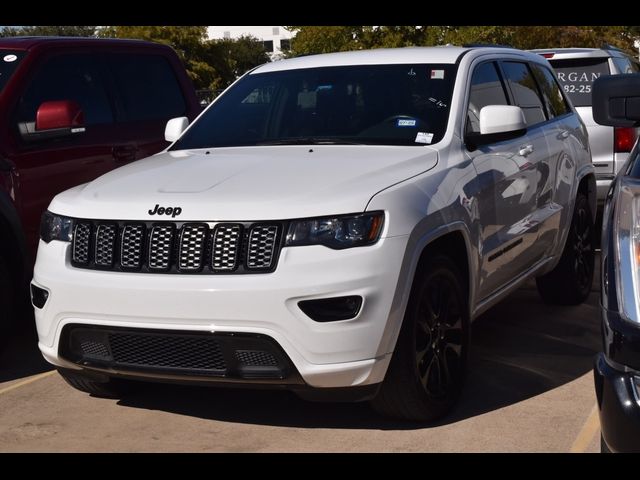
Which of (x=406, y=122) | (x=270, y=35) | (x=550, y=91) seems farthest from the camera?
(x=270, y=35)

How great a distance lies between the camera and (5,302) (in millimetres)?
6148

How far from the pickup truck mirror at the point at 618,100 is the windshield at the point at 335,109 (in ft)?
4.21

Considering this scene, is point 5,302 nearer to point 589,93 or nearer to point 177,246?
point 177,246

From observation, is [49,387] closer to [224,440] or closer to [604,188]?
[224,440]

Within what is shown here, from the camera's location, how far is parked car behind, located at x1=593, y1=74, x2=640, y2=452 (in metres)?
3.24

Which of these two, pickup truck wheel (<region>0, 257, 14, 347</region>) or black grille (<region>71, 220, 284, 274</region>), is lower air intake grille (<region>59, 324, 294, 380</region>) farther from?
pickup truck wheel (<region>0, 257, 14, 347</region>)

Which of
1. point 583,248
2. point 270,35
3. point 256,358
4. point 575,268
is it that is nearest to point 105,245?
point 256,358

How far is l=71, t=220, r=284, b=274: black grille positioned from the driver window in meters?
1.70

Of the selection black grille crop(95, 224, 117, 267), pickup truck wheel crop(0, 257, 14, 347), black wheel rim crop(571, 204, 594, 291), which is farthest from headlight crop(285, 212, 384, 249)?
black wheel rim crop(571, 204, 594, 291)

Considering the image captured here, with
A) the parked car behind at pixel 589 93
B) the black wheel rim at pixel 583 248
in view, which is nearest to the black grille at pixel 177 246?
the black wheel rim at pixel 583 248

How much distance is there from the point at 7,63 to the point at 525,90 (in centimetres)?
328

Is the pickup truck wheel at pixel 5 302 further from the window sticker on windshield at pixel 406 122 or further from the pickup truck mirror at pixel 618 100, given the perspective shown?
the pickup truck mirror at pixel 618 100

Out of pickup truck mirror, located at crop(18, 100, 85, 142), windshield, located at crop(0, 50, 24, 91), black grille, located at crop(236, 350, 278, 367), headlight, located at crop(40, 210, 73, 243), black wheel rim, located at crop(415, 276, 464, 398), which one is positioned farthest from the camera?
windshield, located at crop(0, 50, 24, 91)

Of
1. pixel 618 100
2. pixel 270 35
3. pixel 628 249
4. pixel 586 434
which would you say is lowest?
pixel 270 35
